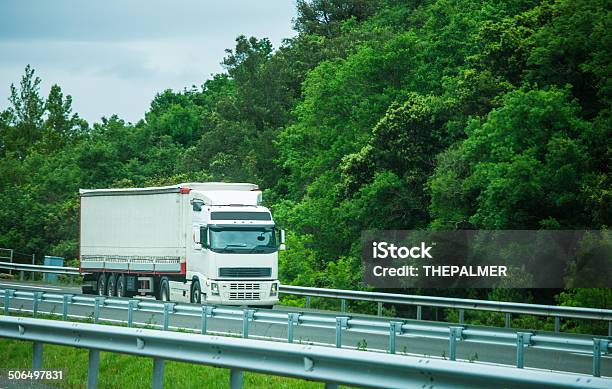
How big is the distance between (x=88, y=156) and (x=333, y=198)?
1411 inches

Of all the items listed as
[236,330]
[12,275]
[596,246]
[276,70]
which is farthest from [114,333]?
[276,70]

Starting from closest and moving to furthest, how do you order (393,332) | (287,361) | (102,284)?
(287,361), (393,332), (102,284)

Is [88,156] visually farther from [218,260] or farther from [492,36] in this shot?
[218,260]

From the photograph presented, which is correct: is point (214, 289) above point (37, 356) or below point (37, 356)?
below

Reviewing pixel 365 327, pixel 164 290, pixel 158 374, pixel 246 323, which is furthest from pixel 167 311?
pixel 164 290

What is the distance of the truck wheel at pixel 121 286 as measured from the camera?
4075 cm

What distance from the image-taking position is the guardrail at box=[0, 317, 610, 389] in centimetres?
894

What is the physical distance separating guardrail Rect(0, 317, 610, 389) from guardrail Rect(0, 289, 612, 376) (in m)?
6.99

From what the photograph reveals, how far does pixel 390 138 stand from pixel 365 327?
36555mm

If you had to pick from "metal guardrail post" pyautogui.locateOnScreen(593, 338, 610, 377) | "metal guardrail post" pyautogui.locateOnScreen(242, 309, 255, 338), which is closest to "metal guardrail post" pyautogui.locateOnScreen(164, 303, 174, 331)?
"metal guardrail post" pyautogui.locateOnScreen(242, 309, 255, 338)

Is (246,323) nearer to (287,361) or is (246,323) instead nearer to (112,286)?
(287,361)

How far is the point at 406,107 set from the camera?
5834 centimetres

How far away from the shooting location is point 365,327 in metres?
22.0

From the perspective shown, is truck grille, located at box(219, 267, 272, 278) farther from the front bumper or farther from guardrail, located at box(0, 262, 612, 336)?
guardrail, located at box(0, 262, 612, 336)
